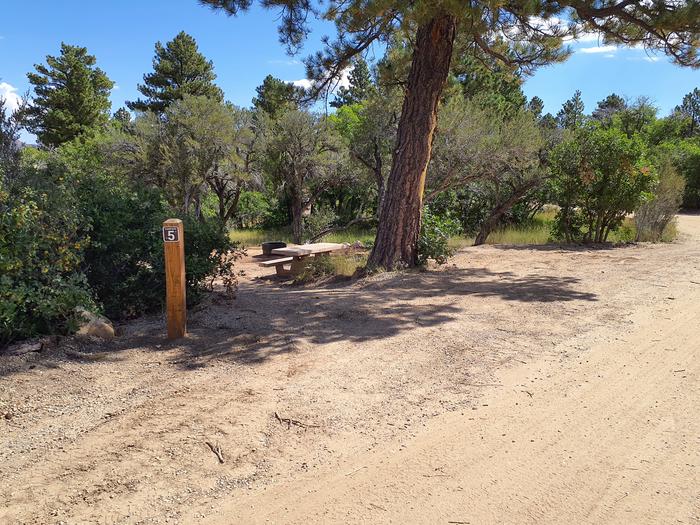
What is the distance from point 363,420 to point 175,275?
2.44m

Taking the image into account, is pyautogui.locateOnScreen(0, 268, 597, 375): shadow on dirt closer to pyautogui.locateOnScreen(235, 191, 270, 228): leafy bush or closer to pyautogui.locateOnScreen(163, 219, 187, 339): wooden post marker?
pyautogui.locateOnScreen(163, 219, 187, 339): wooden post marker

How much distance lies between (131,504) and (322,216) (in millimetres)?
20338

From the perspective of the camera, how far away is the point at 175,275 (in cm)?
518

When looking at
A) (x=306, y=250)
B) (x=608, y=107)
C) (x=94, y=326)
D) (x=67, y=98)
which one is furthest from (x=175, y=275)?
A: (x=608, y=107)

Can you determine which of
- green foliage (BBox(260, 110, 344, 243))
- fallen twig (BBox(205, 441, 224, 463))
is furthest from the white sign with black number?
green foliage (BBox(260, 110, 344, 243))

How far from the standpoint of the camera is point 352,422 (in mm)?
3680

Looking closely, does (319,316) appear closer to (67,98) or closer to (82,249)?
(82,249)

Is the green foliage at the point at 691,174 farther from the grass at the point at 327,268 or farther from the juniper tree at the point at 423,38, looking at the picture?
the grass at the point at 327,268

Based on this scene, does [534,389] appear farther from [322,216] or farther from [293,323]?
[322,216]

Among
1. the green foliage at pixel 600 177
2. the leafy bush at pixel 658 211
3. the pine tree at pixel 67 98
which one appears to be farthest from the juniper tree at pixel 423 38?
the pine tree at pixel 67 98

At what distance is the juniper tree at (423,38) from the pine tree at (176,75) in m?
35.3

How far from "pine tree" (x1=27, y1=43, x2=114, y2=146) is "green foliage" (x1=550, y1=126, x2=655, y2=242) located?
33.2 metres

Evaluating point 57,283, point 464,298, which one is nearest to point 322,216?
point 464,298

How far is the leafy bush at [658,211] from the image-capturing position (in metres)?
14.2
